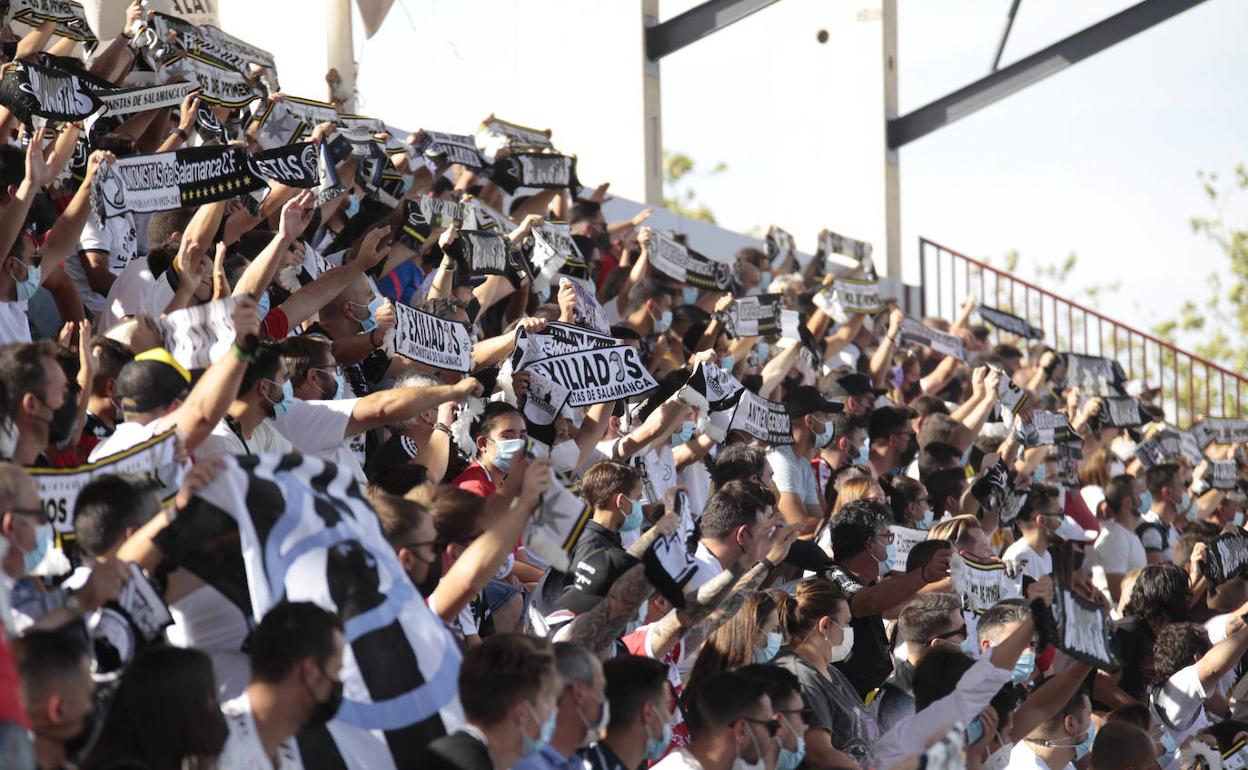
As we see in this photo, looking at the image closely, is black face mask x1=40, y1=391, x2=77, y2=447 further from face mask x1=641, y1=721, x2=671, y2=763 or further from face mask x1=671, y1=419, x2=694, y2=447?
face mask x1=671, y1=419, x2=694, y2=447

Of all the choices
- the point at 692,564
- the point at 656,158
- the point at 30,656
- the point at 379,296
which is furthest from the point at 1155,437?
the point at 30,656

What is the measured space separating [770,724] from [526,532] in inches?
35.0

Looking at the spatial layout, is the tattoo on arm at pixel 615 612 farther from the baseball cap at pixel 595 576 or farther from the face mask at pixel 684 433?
the face mask at pixel 684 433

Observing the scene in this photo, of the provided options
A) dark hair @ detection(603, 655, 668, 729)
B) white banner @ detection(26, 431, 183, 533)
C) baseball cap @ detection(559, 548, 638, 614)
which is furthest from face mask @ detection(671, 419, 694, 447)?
white banner @ detection(26, 431, 183, 533)

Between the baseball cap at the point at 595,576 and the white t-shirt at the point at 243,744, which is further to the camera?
the baseball cap at the point at 595,576

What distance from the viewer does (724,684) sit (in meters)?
4.86

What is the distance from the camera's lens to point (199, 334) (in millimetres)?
Result: 5340

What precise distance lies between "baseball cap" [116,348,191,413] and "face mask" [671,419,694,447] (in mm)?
3522

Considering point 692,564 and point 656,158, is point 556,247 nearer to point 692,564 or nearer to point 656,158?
point 692,564

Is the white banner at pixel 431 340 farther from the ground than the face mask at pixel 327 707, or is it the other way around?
the white banner at pixel 431 340

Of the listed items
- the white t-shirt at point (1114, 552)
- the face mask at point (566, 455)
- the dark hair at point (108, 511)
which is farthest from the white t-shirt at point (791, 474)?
the dark hair at point (108, 511)

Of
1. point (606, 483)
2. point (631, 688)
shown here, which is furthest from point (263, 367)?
point (631, 688)

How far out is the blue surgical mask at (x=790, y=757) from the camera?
496 centimetres

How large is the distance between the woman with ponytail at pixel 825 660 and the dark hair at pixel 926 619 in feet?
1.16
